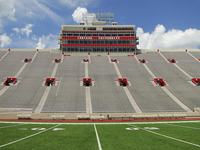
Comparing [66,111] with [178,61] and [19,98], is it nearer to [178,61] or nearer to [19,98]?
[19,98]

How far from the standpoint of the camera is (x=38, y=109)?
50125mm

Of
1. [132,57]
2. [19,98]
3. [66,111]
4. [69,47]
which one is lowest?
[66,111]

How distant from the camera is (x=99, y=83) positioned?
63.8 metres

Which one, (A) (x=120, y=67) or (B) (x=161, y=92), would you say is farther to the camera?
(A) (x=120, y=67)

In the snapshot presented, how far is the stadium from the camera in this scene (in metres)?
41.5

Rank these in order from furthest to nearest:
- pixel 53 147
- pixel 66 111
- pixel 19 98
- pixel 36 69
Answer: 1. pixel 36 69
2. pixel 19 98
3. pixel 66 111
4. pixel 53 147

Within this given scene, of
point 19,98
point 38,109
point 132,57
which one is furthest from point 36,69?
point 132,57

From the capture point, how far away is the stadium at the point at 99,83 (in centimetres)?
4153

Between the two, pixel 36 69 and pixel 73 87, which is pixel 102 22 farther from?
pixel 73 87

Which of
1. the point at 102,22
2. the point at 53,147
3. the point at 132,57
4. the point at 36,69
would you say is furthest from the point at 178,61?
the point at 53,147

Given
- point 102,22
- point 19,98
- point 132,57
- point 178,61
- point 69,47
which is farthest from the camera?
point 102,22

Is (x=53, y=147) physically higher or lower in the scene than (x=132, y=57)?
lower

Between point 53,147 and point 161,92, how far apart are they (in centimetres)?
4659

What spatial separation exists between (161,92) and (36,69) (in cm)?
3238
